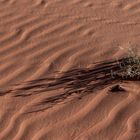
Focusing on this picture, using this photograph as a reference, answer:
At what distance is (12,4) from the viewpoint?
5457 mm

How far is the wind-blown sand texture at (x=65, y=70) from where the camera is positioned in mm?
3518

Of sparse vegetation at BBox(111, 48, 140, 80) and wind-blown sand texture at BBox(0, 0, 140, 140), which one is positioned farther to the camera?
sparse vegetation at BBox(111, 48, 140, 80)

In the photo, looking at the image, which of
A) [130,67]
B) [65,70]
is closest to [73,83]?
[65,70]

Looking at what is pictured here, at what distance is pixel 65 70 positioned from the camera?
13.7 feet

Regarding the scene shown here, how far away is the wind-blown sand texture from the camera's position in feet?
11.5

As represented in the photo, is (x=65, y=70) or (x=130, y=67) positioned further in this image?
(x=65, y=70)

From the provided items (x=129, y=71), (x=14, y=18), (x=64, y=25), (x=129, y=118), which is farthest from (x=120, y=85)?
(x=14, y=18)

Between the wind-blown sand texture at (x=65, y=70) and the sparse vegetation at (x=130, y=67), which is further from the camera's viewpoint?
the sparse vegetation at (x=130, y=67)

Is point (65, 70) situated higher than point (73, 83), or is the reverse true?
point (65, 70)

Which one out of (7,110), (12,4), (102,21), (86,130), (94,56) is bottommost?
(86,130)

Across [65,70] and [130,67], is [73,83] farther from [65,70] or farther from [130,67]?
[130,67]

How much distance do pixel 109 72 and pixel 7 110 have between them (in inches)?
→ 40.0

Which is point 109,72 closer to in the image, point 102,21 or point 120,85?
point 120,85

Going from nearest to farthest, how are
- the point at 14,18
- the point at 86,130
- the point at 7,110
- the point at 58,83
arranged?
the point at 86,130 < the point at 7,110 < the point at 58,83 < the point at 14,18
